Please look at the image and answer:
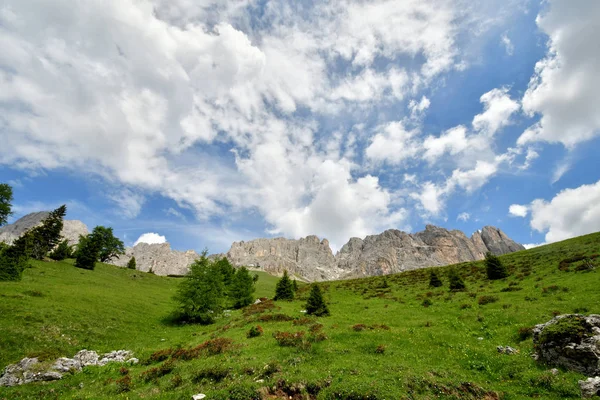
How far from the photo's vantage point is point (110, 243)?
93062mm

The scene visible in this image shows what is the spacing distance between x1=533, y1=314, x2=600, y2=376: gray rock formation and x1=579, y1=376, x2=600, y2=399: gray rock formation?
1910 millimetres

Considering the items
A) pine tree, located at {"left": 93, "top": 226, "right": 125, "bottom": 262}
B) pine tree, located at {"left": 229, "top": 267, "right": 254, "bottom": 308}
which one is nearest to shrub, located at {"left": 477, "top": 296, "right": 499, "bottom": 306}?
pine tree, located at {"left": 229, "top": 267, "right": 254, "bottom": 308}

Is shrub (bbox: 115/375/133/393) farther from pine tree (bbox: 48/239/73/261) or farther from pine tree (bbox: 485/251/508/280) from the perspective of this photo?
pine tree (bbox: 48/239/73/261)

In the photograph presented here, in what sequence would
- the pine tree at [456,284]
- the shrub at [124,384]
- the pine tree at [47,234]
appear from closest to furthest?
1. the shrub at [124,384]
2. the pine tree at [456,284]
3. the pine tree at [47,234]

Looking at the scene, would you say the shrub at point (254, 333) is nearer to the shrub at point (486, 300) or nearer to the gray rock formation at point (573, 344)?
the gray rock formation at point (573, 344)

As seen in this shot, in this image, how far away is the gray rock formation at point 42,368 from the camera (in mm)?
17453

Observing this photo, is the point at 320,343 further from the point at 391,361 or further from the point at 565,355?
the point at 565,355

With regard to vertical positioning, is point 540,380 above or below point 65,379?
above

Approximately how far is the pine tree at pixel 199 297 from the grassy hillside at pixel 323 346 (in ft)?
9.15

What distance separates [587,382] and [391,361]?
9.45 meters

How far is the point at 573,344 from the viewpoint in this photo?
15.0 meters

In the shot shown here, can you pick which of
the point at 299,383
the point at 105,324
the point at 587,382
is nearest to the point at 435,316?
the point at 587,382

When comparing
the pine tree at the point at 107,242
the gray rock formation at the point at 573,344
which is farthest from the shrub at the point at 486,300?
the pine tree at the point at 107,242

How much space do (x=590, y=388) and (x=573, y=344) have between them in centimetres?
363
